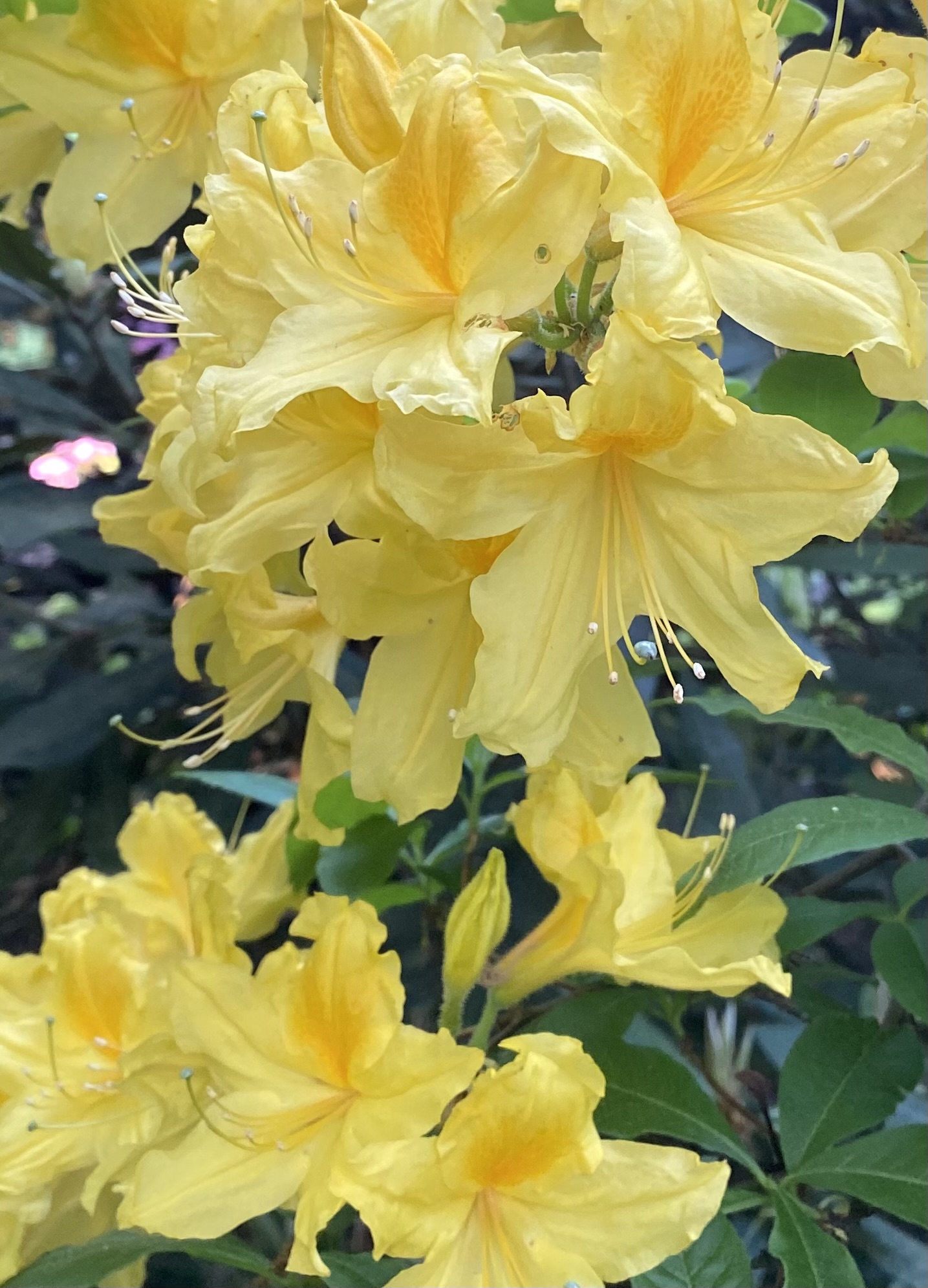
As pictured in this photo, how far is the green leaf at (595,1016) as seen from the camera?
823 mm

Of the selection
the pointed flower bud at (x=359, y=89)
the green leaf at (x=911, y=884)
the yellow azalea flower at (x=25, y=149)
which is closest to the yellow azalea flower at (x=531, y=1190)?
the green leaf at (x=911, y=884)

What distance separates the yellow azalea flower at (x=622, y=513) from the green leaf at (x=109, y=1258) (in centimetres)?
46

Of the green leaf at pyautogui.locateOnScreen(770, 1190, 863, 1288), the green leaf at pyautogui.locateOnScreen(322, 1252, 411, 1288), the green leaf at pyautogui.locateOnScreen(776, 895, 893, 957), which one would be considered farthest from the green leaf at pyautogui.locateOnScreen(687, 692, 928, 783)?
the green leaf at pyautogui.locateOnScreen(322, 1252, 411, 1288)

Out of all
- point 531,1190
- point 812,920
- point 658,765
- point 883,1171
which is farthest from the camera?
point 658,765

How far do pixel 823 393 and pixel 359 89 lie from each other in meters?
0.38

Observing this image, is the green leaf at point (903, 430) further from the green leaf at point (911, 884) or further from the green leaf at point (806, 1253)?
the green leaf at point (806, 1253)

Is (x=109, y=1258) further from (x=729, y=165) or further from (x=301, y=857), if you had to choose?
(x=729, y=165)

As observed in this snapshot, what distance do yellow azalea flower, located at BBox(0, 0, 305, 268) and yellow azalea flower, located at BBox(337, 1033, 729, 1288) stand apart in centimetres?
65

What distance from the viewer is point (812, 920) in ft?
2.91

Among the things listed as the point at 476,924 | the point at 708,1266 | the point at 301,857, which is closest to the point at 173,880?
the point at 301,857

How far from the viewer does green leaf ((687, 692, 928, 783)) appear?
830 mm

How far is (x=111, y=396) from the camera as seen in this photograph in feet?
5.16

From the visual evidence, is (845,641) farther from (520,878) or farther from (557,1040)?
(557,1040)

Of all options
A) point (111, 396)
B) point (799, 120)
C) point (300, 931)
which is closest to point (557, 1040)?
point (300, 931)
